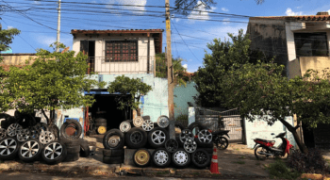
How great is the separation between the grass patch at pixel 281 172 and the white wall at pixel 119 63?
8937 millimetres

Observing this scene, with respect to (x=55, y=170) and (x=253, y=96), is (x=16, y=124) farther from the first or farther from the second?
(x=253, y=96)

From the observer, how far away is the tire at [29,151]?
289 inches

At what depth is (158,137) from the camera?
25.2 ft

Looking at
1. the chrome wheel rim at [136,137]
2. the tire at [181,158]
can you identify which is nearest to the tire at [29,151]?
the chrome wheel rim at [136,137]

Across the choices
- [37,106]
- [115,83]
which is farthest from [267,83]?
[37,106]

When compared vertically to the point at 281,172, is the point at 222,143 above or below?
above

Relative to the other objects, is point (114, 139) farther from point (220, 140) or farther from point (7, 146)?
point (220, 140)

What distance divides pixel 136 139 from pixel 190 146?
200 cm

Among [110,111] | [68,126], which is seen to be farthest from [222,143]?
[110,111]

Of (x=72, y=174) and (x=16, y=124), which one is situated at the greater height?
(x=16, y=124)

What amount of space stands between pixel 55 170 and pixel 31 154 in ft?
3.73

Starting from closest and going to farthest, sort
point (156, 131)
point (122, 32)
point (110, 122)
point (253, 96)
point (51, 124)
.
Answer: point (253, 96) → point (156, 131) → point (51, 124) → point (122, 32) → point (110, 122)

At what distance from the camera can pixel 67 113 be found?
12531 mm

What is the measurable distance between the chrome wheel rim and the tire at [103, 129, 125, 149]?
39cm
